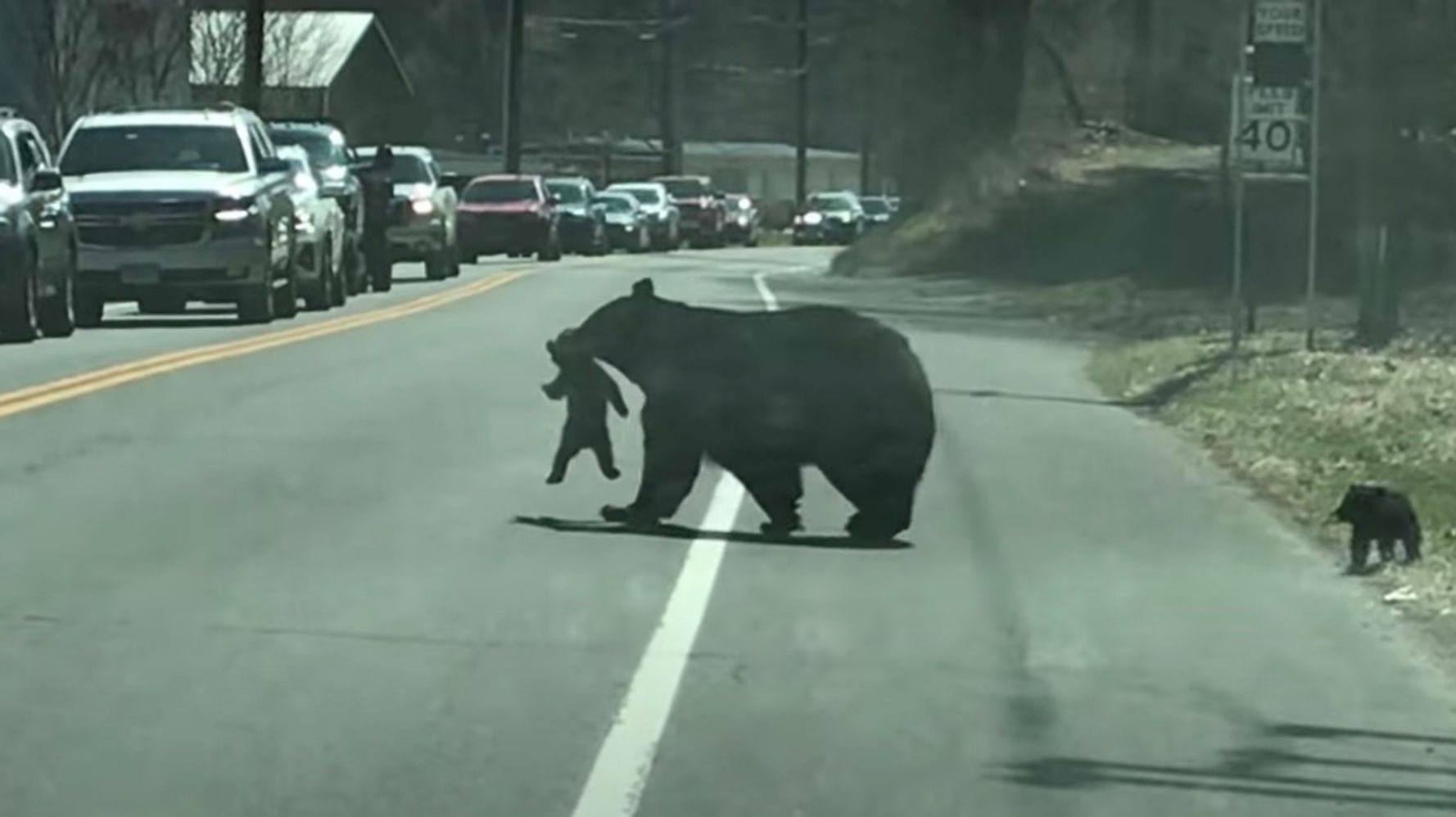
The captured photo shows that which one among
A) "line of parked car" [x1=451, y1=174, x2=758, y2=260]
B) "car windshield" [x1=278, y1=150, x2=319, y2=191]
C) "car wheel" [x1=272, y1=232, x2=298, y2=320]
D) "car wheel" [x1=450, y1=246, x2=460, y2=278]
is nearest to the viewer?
"car wheel" [x1=272, y1=232, x2=298, y2=320]

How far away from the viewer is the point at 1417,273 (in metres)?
37.9

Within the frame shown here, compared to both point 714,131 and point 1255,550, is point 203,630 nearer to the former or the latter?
point 1255,550

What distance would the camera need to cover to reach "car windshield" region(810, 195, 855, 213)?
286 ft

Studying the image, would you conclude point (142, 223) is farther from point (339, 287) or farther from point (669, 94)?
point (669, 94)

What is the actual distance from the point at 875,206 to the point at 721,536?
7879 cm

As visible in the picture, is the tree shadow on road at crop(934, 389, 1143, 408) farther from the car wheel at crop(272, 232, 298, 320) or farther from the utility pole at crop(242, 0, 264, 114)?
the utility pole at crop(242, 0, 264, 114)

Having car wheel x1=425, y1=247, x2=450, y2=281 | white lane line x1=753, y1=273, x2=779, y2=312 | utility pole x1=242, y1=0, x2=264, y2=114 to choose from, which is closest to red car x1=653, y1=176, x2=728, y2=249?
utility pole x1=242, y1=0, x2=264, y2=114

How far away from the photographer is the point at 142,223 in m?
29.8

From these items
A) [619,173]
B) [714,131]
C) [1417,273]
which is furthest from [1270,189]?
[714,131]

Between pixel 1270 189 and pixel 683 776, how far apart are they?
37242mm

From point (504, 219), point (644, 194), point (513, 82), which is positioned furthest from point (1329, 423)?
point (513, 82)

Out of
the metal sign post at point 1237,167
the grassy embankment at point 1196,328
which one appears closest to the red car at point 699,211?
the grassy embankment at point 1196,328

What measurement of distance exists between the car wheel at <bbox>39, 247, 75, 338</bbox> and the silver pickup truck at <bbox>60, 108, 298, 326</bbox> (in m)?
1.58

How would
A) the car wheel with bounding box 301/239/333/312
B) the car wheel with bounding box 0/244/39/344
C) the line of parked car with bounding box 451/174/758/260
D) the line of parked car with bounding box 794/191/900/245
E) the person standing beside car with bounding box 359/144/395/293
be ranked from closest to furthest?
the car wheel with bounding box 0/244/39/344
the car wheel with bounding box 301/239/333/312
the person standing beside car with bounding box 359/144/395/293
the line of parked car with bounding box 451/174/758/260
the line of parked car with bounding box 794/191/900/245
